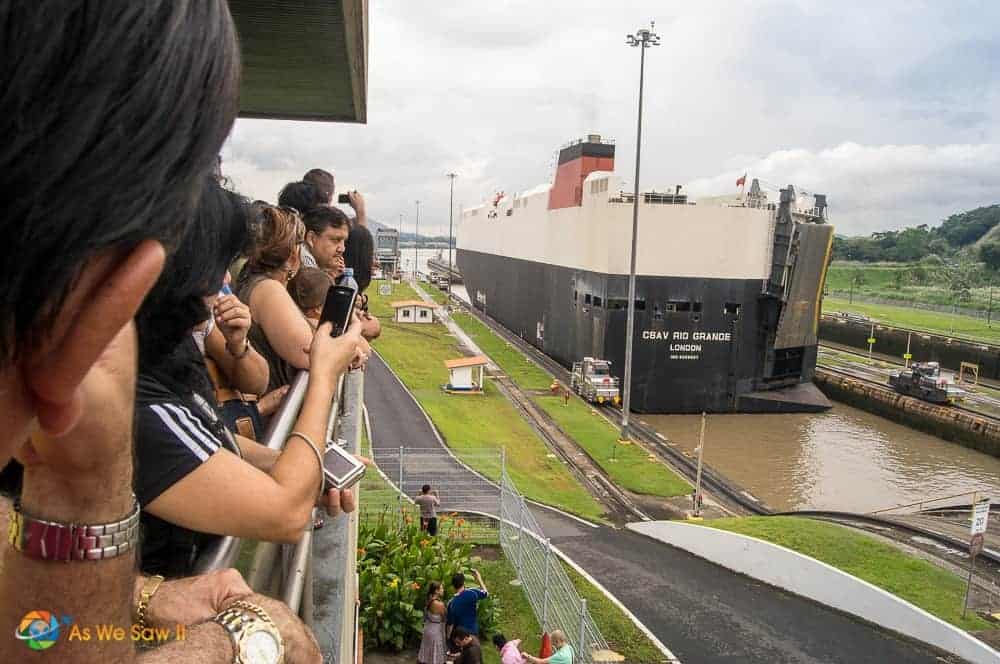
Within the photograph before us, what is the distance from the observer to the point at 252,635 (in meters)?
1.15

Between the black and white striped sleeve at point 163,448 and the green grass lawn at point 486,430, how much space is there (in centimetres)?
1368

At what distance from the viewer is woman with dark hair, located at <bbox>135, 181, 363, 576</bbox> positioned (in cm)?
142

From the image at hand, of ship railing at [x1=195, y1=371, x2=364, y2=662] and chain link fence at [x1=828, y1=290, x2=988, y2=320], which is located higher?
ship railing at [x1=195, y1=371, x2=364, y2=662]

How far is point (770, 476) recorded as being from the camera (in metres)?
19.6

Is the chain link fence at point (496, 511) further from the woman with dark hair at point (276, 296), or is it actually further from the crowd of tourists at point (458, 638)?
the woman with dark hair at point (276, 296)

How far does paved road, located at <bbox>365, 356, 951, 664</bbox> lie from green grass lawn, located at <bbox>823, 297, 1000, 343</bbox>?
3776cm

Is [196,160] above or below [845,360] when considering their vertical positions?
above

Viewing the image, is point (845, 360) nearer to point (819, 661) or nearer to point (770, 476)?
point (770, 476)

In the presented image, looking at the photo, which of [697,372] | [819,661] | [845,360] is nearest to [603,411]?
[697,372]

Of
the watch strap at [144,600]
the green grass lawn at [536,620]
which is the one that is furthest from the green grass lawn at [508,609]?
the watch strap at [144,600]

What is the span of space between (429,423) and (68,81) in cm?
1953

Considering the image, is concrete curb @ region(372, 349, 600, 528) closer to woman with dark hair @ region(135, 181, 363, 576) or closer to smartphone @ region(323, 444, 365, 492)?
smartphone @ region(323, 444, 365, 492)

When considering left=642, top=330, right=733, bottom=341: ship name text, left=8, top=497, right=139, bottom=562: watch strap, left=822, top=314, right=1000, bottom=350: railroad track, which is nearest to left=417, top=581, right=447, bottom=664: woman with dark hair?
left=8, top=497, right=139, bottom=562: watch strap

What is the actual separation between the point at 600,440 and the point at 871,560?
9596 mm
